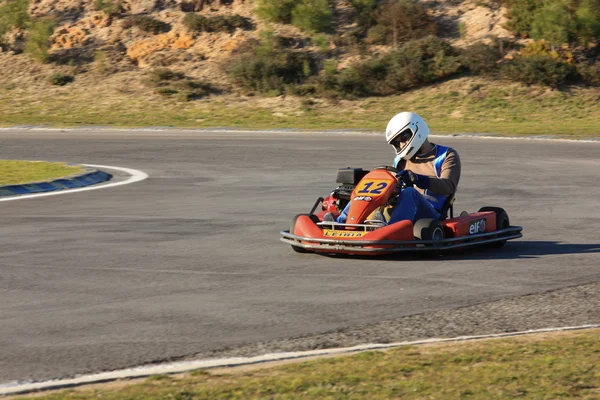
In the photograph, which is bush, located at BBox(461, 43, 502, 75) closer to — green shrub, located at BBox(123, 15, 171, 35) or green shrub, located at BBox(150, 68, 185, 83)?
green shrub, located at BBox(150, 68, 185, 83)

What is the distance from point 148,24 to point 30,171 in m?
33.8

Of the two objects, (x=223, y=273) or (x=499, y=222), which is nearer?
(x=223, y=273)

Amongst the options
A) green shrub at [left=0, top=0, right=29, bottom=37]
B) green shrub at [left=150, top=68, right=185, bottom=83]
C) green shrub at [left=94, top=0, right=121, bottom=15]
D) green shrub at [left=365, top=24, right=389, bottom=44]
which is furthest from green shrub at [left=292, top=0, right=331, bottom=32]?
green shrub at [left=0, top=0, right=29, bottom=37]

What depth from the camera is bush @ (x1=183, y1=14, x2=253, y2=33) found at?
52.1m

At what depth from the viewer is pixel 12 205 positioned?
1522cm

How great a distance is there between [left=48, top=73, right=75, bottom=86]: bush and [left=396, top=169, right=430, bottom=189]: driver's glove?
1627 inches

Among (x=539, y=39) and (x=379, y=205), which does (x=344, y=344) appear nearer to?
(x=379, y=205)

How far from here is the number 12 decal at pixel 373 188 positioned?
10.1m

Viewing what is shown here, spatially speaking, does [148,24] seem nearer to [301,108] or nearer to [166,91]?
[166,91]

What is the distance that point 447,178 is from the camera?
10.8 meters

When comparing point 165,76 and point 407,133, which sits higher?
point 407,133

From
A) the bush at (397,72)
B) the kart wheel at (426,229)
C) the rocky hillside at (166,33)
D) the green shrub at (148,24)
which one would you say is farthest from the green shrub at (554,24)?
the kart wheel at (426,229)

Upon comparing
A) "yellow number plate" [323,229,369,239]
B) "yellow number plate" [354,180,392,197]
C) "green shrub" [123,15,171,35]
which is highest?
"green shrub" [123,15,171,35]

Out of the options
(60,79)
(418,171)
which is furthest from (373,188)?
(60,79)
